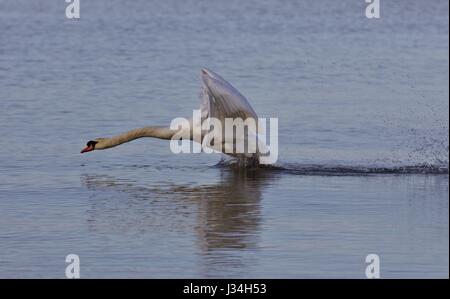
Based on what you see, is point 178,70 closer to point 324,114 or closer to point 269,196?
point 324,114

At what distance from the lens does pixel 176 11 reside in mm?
32594

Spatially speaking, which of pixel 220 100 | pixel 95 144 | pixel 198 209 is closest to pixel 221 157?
pixel 95 144

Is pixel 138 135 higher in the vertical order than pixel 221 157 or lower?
higher

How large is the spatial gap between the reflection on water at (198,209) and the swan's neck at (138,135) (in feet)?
2.44

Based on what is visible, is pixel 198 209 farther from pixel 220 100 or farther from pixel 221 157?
pixel 221 157

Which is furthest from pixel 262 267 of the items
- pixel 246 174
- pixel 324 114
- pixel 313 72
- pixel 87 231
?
pixel 313 72

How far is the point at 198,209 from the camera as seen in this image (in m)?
13.1

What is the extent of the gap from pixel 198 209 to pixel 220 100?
177cm

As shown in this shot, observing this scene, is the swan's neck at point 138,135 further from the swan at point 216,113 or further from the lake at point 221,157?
the lake at point 221,157

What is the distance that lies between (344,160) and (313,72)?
677 centimetres

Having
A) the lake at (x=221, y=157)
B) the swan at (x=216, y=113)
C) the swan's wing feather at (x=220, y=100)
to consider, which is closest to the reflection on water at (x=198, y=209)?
the lake at (x=221, y=157)

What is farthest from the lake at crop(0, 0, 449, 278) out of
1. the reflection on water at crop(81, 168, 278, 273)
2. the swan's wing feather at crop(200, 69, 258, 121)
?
the swan's wing feather at crop(200, 69, 258, 121)

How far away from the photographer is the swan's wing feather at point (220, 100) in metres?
14.1

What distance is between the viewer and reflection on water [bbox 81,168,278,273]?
38.1ft
